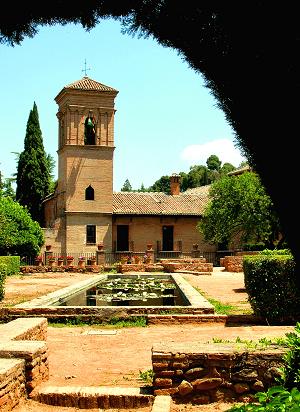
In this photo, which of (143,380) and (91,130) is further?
(91,130)

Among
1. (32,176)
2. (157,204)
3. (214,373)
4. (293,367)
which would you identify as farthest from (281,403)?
(32,176)

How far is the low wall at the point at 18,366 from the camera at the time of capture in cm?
459

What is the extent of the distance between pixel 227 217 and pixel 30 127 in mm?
20354

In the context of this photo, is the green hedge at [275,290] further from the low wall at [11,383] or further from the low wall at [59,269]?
the low wall at [59,269]

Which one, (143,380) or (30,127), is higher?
(30,127)

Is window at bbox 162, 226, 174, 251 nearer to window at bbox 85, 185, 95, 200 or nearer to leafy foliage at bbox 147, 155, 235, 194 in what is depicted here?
window at bbox 85, 185, 95, 200

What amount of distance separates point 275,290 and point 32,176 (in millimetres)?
34129

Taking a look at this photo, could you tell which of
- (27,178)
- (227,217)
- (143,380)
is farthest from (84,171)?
(143,380)

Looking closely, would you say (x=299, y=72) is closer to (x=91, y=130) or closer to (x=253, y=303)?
(x=253, y=303)

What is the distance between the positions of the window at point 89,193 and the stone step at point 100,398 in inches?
1200

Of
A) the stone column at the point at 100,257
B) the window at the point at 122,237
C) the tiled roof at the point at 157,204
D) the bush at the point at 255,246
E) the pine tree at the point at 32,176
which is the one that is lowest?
the stone column at the point at 100,257

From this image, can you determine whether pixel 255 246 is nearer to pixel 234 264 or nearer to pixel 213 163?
pixel 234 264

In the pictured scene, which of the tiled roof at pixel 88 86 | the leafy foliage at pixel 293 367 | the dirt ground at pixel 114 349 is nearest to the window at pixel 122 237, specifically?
the tiled roof at pixel 88 86

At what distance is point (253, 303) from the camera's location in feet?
31.8
